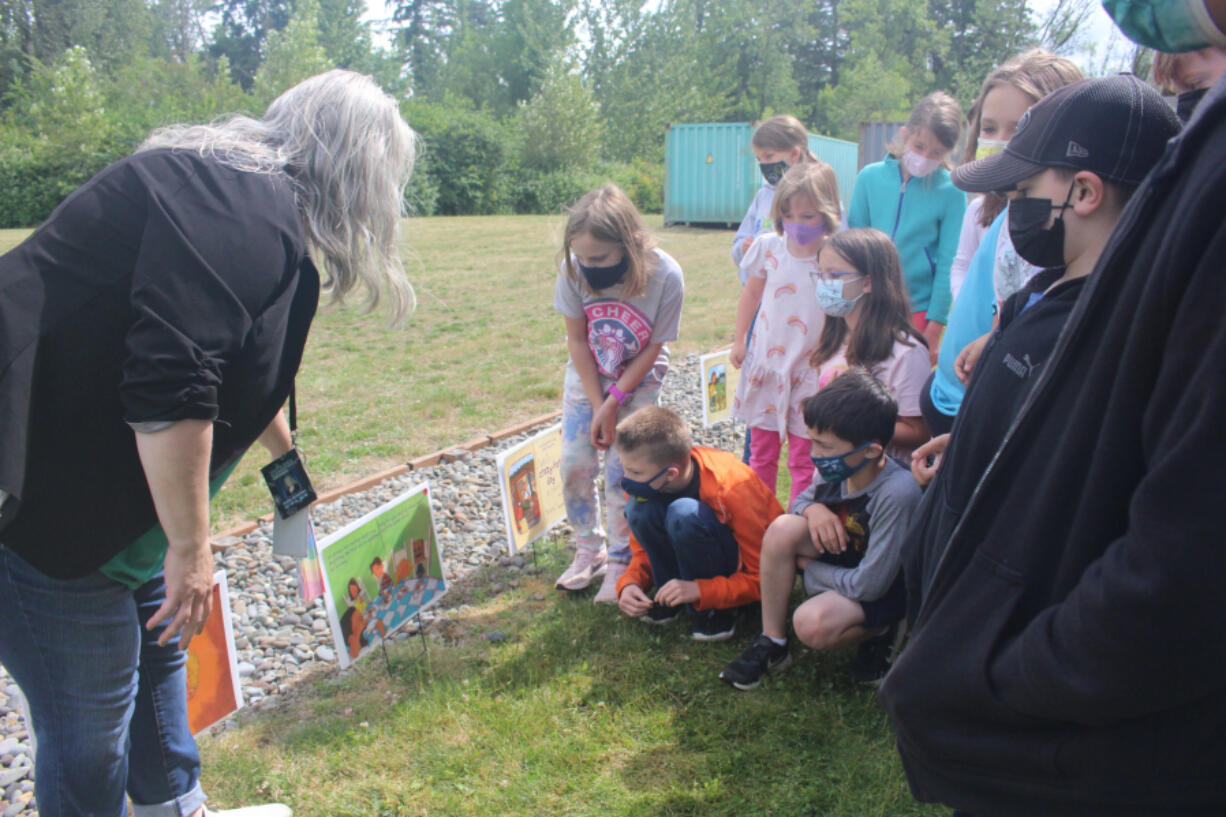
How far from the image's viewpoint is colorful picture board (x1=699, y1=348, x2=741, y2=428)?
5168 millimetres

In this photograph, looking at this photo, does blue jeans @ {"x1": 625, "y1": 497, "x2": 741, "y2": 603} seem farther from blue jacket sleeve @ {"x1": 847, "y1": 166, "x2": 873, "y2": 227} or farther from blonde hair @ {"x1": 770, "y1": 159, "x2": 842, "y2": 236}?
blue jacket sleeve @ {"x1": 847, "y1": 166, "x2": 873, "y2": 227}

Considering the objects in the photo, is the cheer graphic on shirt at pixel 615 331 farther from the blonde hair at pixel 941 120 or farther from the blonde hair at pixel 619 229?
the blonde hair at pixel 941 120

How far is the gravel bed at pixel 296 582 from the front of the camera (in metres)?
2.80

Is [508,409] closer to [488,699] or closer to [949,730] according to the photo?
[488,699]

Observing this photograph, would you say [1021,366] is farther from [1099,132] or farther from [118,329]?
[118,329]

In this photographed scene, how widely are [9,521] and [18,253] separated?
0.50 metres

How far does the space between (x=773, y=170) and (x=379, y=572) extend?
2891 mm

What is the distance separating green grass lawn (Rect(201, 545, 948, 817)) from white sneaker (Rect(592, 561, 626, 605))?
25 centimetres

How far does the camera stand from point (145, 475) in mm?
1647

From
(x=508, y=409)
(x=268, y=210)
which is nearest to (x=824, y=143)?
(x=508, y=409)


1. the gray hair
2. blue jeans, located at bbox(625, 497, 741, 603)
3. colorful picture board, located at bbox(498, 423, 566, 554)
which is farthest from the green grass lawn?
the gray hair

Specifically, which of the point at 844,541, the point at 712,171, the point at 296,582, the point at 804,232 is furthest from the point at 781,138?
the point at 712,171

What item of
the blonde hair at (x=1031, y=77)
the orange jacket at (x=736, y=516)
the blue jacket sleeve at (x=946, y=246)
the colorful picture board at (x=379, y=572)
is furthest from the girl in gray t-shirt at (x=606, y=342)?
the blue jacket sleeve at (x=946, y=246)

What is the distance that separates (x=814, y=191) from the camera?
346 cm
